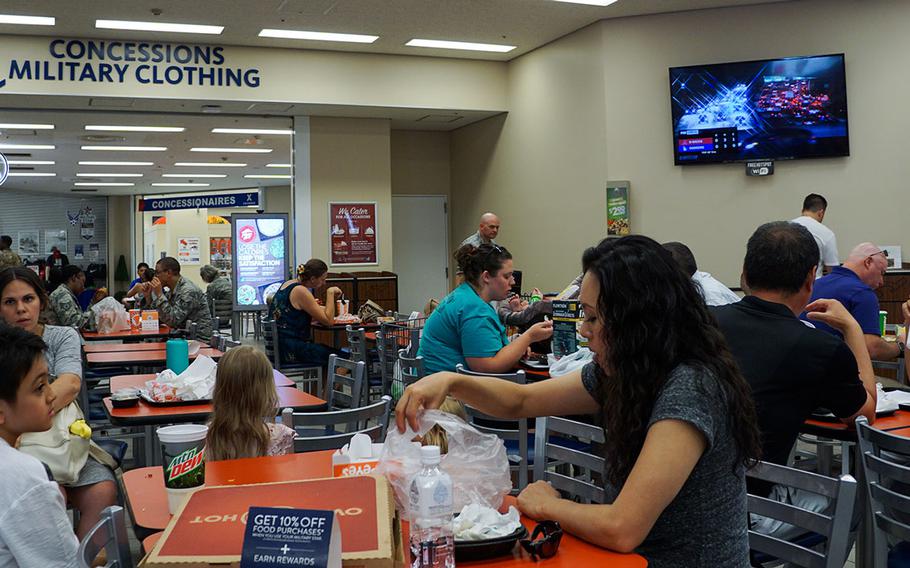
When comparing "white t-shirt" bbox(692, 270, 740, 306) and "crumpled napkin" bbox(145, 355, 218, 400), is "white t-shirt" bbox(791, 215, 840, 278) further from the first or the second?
"crumpled napkin" bbox(145, 355, 218, 400)

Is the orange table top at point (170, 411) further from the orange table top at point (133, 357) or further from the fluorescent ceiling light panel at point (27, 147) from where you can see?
the fluorescent ceiling light panel at point (27, 147)

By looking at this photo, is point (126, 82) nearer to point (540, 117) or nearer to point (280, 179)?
point (540, 117)

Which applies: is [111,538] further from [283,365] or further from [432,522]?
[283,365]

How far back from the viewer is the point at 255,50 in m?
10.6

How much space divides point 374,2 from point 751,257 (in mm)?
6927

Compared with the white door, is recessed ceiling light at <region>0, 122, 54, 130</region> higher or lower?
higher

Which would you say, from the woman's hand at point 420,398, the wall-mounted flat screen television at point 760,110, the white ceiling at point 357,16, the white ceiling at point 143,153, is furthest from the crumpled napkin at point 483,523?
the white ceiling at point 143,153

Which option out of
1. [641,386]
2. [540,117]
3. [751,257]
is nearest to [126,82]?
[540,117]

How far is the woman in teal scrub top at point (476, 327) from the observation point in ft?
13.6

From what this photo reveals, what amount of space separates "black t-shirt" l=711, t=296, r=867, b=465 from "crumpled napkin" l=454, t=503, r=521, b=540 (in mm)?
1212

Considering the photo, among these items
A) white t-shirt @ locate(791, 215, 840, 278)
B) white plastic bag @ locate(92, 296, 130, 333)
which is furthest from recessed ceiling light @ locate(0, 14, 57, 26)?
white t-shirt @ locate(791, 215, 840, 278)

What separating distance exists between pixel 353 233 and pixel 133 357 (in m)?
6.11

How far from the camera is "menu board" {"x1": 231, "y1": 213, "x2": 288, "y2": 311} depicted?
39.9 ft

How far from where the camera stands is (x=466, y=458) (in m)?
1.84
